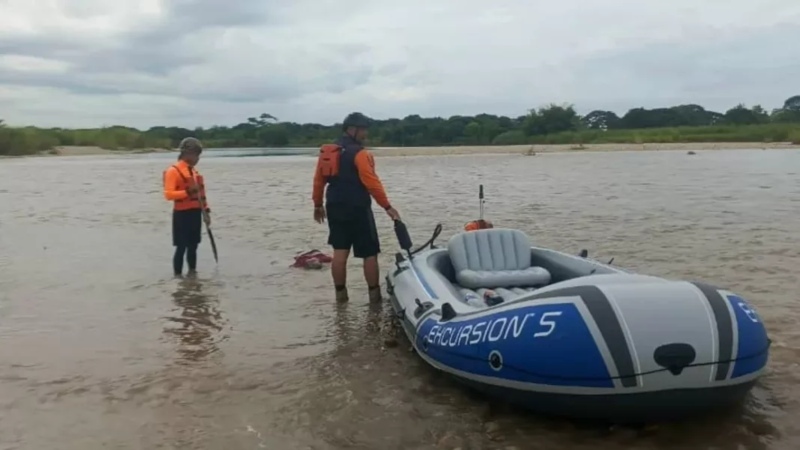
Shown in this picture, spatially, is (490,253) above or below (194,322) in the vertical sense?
above

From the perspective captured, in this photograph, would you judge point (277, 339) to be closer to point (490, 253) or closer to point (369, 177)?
point (369, 177)

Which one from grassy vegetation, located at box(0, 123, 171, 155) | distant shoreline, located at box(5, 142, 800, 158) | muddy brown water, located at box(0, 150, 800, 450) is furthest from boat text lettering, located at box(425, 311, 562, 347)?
grassy vegetation, located at box(0, 123, 171, 155)

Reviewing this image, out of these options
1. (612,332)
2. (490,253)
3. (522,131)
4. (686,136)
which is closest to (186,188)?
(490,253)

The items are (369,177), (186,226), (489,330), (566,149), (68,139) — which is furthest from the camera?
(68,139)

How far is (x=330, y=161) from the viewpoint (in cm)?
740

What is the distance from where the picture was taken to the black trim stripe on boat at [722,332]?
13.5 ft

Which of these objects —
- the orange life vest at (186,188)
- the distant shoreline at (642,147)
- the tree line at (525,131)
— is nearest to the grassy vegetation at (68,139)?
the tree line at (525,131)

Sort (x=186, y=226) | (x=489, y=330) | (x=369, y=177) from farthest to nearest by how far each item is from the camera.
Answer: (x=186, y=226) → (x=369, y=177) → (x=489, y=330)

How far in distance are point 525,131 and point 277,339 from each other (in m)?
63.4

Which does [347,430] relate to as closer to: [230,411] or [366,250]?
[230,411]

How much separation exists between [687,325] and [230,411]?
2695mm

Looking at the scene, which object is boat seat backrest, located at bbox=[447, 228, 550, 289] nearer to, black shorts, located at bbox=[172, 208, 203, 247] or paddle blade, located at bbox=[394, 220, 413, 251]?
paddle blade, located at bbox=[394, 220, 413, 251]

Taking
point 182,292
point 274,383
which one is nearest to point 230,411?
point 274,383

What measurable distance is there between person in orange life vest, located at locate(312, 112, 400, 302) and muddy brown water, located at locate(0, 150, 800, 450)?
2.16ft
